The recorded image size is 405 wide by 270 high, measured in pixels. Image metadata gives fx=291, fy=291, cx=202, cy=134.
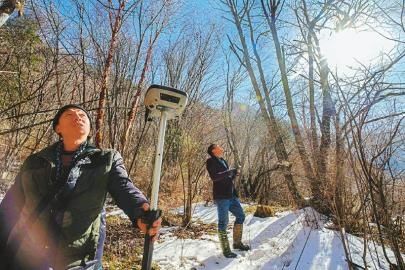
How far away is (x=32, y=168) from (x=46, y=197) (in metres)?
0.23

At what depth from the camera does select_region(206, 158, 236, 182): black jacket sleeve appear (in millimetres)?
5148

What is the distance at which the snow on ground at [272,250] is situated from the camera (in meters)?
4.66

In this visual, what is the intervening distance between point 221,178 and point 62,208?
3716mm

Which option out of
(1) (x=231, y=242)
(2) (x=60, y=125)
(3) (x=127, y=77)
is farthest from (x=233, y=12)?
(2) (x=60, y=125)

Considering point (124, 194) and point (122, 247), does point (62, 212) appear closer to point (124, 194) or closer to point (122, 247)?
point (124, 194)

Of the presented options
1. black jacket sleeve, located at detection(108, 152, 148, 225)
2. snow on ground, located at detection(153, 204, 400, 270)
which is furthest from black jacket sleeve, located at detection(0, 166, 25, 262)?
snow on ground, located at detection(153, 204, 400, 270)

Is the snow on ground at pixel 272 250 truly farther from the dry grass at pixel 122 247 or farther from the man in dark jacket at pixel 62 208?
the man in dark jacket at pixel 62 208

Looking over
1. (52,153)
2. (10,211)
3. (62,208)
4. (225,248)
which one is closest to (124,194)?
(62,208)

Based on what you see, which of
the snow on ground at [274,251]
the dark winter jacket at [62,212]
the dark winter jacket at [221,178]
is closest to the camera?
the dark winter jacket at [62,212]

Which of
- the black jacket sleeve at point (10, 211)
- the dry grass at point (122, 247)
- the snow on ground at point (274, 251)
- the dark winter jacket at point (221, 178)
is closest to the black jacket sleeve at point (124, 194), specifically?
the black jacket sleeve at point (10, 211)

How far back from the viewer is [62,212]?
1592 millimetres

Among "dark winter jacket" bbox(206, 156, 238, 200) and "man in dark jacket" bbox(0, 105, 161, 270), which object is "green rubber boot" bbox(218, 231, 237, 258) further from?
"man in dark jacket" bbox(0, 105, 161, 270)

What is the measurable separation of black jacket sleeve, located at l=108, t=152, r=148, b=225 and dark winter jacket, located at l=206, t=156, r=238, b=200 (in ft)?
11.2

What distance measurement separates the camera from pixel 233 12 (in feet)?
38.9
